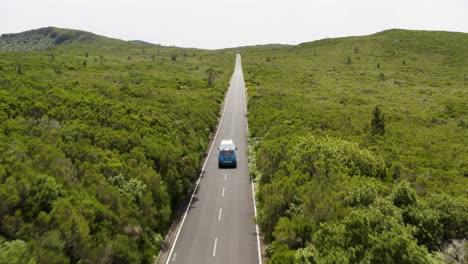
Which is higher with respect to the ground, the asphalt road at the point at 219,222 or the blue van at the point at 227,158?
the blue van at the point at 227,158

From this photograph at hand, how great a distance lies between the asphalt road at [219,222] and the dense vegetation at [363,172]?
1.65 meters

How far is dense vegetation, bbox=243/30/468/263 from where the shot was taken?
1269 centimetres

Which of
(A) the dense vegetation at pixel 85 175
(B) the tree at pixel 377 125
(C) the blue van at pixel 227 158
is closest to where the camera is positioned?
(A) the dense vegetation at pixel 85 175

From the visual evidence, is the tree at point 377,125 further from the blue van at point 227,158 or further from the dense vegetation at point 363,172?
the blue van at point 227,158

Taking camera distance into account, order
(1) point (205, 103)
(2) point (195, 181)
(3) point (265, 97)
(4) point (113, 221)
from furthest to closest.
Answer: (3) point (265, 97) → (1) point (205, 103) → (2) point (195, 181) → (4) point (113, 221)

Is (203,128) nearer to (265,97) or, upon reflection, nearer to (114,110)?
(114,110)

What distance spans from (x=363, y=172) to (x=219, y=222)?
35.9 ft

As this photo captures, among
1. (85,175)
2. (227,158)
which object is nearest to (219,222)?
(85,175)

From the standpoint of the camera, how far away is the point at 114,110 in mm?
32500

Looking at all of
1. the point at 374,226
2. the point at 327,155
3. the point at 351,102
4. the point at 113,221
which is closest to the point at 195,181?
the point at 327,155

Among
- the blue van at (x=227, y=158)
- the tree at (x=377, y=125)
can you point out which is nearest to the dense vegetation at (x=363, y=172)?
the tree at (x=377, y=125)

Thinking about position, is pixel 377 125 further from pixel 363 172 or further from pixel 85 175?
pixel 85 175

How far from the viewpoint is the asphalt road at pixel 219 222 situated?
20156mm

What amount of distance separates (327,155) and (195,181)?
537 inches
